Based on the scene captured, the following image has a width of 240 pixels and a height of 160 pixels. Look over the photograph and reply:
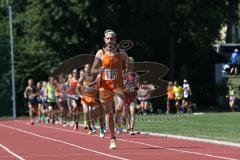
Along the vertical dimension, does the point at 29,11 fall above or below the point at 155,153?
above

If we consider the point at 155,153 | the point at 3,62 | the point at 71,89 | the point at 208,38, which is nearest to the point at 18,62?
the point at 3,62

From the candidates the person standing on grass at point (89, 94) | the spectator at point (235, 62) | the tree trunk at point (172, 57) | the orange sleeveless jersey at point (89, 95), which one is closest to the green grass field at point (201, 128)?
the person standing on grass at point (89, 94)

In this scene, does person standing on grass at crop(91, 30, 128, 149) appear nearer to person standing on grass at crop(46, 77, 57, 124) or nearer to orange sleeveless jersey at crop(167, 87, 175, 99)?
person standing on grass at crop(46, 77, 57, 124)

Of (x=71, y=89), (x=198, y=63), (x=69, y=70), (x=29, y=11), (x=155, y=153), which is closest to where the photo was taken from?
(x=155, y=153)

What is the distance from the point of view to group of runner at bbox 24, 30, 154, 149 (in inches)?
639

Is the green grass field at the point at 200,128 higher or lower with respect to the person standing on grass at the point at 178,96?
lower

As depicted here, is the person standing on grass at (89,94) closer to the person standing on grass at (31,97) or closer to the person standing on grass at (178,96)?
the person standing on grass at (31,97)

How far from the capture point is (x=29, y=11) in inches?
2056

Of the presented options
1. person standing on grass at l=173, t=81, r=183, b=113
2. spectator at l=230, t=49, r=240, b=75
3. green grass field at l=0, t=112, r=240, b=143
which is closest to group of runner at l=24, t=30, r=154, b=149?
green grass field at l=0, t=112, r=240, b=143

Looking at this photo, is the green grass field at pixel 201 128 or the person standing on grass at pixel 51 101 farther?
the person standing on grass at pixel 51 101

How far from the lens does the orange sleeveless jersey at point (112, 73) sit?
16172 mm

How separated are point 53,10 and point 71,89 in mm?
21062

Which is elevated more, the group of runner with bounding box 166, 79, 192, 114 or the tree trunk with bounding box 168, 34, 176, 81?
the tree trunk with bounding box 168, 34, 176, 81

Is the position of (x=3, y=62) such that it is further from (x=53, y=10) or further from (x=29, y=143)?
(x=29, y=143)
